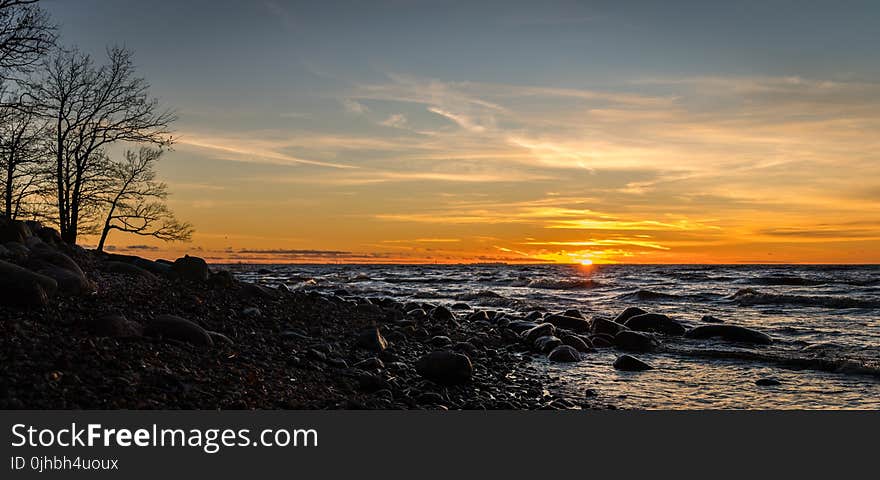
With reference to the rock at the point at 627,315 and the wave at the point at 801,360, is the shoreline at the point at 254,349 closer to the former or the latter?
the wave at the point at 801,360

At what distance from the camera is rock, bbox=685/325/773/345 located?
15383mm

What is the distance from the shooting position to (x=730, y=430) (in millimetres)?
5844

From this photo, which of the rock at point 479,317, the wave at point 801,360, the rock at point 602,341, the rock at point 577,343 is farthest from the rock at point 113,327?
the rock at point 479,317

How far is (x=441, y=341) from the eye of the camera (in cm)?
1389

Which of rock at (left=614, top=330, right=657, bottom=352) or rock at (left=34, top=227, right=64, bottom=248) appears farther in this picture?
rock at (left=34, top=227, right=64, bottom=248)

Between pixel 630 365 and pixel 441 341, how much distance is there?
4354mm

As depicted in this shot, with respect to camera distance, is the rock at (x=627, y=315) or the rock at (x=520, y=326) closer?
the rock at (x=520, y=326)

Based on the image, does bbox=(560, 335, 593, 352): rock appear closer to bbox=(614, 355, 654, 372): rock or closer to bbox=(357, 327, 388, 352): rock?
bbox=(614, 355, 654, 372): rock

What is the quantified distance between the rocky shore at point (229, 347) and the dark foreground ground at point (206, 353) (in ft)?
0.08

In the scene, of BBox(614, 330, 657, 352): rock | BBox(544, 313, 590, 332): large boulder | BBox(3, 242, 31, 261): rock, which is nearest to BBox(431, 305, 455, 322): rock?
BBox(544, 313, 590, 332): large boulder

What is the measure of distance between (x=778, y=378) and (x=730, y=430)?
620cm

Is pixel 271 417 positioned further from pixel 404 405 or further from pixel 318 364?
pixel 318 364

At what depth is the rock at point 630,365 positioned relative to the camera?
38.7 feet

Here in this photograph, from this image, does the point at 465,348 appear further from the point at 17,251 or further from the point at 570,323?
the point at 17,251
